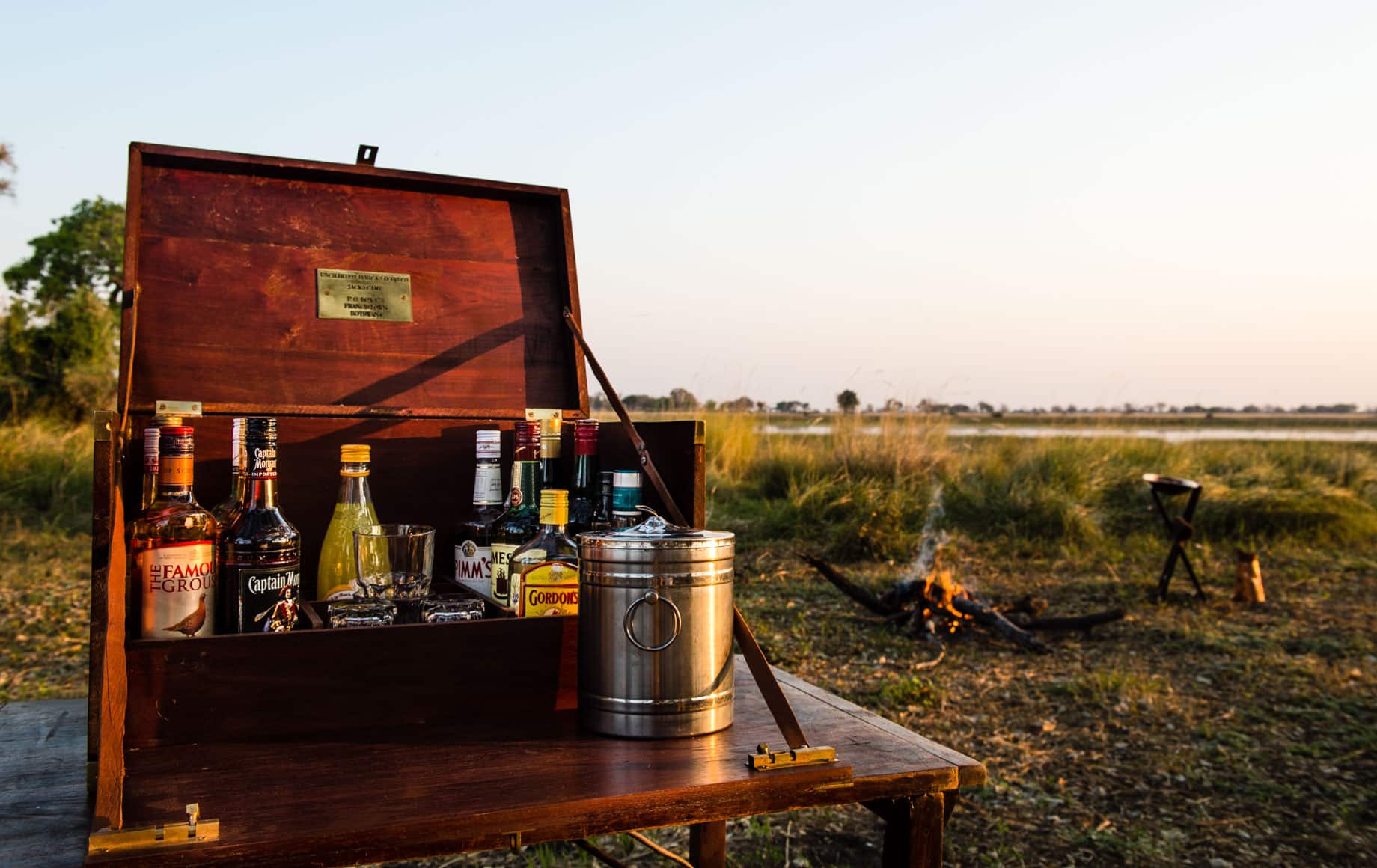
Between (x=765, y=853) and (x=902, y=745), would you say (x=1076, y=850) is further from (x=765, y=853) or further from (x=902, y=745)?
(x=902, y=745)

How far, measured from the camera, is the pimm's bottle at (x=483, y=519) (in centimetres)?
175

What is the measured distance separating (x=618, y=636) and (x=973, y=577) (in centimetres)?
606

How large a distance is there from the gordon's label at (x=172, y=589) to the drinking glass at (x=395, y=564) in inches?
8.0

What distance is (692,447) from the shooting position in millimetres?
1558

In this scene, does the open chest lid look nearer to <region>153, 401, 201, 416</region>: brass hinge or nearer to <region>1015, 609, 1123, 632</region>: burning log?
<region>153, 401, 201, 416</region>: brass hinge

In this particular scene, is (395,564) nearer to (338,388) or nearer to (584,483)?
(584,483)

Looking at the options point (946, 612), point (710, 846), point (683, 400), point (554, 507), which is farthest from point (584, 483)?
point (683, 400)

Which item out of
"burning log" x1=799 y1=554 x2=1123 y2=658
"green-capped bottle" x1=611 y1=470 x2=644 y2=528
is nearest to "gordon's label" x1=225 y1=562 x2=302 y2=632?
"green-capped bottle" x1=611 y1=470 x2=644 y2=528

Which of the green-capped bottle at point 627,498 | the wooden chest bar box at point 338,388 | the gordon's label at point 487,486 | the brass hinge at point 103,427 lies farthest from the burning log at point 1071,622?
the brass hinge at point 103,427

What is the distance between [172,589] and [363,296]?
897 mm

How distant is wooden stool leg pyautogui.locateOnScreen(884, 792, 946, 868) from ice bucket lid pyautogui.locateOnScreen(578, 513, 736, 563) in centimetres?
37

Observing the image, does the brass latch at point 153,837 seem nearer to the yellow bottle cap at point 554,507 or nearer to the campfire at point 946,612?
the yellow bottle cap at point 554,507

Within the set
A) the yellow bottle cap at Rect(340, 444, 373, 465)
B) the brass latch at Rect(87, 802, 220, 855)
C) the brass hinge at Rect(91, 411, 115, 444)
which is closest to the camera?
the brass latch at Rect(87, 802, 220, 855)

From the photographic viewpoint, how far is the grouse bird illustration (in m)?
1.30
